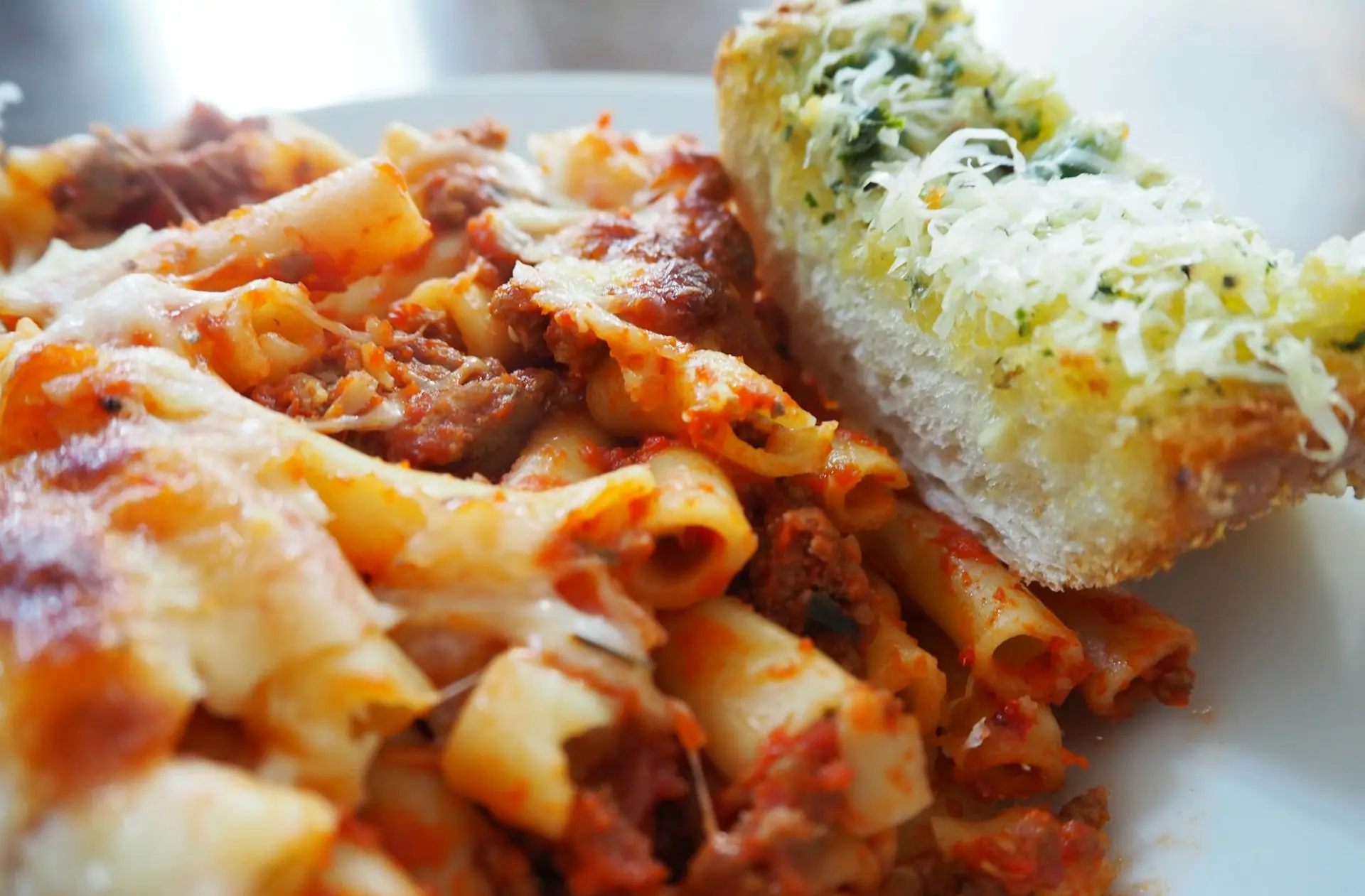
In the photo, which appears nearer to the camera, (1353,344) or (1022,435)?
(1353,344)

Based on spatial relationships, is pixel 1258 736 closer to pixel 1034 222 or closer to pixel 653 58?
pixel 1034 222

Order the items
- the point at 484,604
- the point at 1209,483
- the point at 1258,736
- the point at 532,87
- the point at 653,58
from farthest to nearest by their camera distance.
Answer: the point at 653,58, the point at 532,87, the point at 1258,736, the point at 1209,483, the point at 484,604

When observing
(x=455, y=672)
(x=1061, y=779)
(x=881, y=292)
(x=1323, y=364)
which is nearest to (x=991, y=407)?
(x=881, y=292)

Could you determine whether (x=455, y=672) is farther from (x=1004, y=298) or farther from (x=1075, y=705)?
(x=1075, y=705)

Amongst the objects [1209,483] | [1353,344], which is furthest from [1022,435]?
[1353,344]

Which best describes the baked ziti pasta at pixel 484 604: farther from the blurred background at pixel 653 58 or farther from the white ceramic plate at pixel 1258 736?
the blurred background at pixel 653 58

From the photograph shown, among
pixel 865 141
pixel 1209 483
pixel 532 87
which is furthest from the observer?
pixel 532 87
